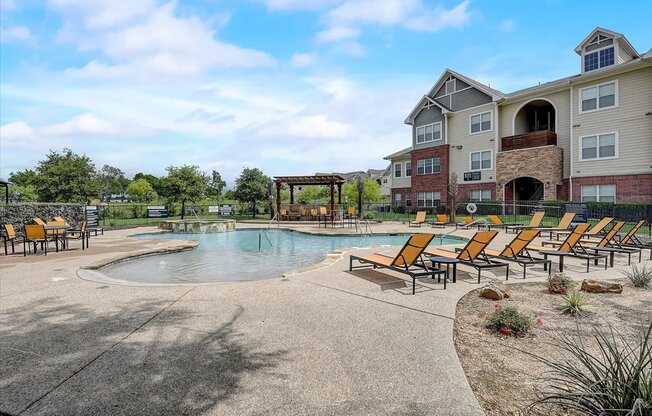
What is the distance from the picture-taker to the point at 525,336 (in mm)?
4094

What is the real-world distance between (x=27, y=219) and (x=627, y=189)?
31.8 metres

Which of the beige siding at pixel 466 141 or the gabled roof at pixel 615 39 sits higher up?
the gabled roof at pixel 615 39

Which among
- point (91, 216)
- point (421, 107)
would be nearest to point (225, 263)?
point (91, 216)

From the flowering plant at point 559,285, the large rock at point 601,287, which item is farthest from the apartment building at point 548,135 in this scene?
the flowering plant at point 559,285

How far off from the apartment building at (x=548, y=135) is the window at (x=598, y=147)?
5 centimetres

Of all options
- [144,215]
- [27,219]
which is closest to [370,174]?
[144,215]

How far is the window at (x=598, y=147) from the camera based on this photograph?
69.8ft

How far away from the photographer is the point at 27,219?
15.4m

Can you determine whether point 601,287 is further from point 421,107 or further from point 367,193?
point 367,193

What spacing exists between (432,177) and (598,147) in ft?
40.3

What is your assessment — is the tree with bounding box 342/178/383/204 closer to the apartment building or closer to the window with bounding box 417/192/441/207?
the apartment building

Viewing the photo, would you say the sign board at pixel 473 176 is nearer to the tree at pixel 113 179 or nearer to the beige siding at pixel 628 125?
the beige siding at pixel 628 125

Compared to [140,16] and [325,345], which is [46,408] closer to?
[325,345]

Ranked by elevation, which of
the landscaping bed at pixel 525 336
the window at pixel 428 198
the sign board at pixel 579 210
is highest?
the window at pixel 428 198
